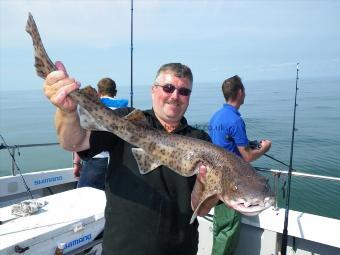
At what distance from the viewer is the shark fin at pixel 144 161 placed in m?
3.42

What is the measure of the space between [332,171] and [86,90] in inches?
780

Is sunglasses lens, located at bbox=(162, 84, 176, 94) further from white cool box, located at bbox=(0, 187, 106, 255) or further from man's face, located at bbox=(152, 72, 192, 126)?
white cool box, located at bbox=(0, 187, 106, 255)

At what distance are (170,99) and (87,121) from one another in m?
0.89

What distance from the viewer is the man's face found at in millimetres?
3717

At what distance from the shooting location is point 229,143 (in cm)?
615

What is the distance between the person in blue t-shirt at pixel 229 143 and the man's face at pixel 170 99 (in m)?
2.18

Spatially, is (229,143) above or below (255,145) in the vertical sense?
above

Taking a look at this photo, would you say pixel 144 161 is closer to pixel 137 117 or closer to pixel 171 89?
pixel 137 117

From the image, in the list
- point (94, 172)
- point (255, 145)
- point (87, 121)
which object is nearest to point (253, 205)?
point (87, 121)

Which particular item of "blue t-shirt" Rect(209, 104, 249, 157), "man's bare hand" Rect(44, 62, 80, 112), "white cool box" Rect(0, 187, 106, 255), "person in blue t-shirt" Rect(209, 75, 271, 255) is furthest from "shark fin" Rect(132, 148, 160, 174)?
"blue t-shirt" Rect(209, 104, 249, 157)

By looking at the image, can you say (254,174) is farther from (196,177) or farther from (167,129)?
(167,129)

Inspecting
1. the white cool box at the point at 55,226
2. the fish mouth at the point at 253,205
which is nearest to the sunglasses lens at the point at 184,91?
the fish mouth at the point at 253,205

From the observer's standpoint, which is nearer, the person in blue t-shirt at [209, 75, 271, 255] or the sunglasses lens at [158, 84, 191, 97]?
the sunglasses lens at [158, 84, 191, 97]

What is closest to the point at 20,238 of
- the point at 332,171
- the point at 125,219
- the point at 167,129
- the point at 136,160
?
the point at 125,219
